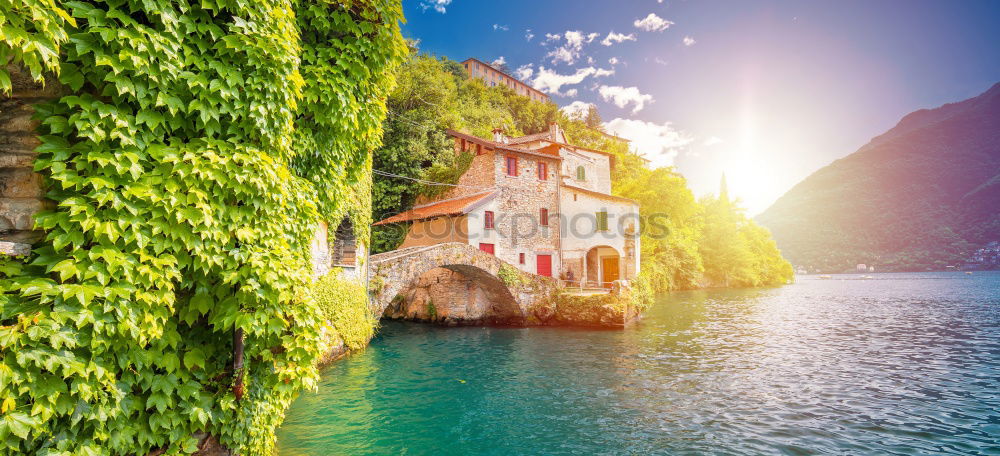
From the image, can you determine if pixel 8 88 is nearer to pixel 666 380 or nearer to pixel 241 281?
pixel 241 281

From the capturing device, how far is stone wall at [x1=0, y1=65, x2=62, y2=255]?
313 centimetres

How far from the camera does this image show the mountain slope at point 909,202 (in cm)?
10581

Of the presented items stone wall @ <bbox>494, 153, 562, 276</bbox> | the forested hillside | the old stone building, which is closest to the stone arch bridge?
the old stone building

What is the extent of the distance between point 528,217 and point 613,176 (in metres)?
20.9

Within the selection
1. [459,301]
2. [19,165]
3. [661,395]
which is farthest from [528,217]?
[19,165]

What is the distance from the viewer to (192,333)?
3951 mm

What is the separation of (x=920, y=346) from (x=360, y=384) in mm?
20006

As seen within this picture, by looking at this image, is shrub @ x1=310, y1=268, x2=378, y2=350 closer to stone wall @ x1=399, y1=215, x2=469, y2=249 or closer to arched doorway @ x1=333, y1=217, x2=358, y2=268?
arched doorway @ x1=333, y1=217, x2=358, y2=268

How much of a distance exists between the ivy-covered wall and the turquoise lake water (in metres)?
3.72

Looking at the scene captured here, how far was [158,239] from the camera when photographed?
3.38 m

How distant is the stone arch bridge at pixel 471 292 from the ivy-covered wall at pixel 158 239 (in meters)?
12.3

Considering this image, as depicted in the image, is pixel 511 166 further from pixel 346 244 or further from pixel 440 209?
pixel 346 244

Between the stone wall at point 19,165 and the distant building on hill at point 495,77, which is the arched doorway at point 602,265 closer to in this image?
the stone wall at point 19,165

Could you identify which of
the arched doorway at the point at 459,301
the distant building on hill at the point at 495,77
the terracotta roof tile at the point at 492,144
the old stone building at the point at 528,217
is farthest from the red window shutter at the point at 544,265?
the distant building on hill at the point at 495,77
